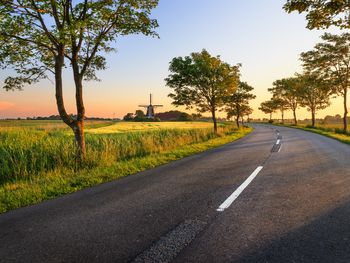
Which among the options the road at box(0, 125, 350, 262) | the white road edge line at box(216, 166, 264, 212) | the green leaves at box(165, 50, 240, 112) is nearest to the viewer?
the road at box(0, 125, 350, 262)

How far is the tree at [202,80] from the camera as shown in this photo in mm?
28047

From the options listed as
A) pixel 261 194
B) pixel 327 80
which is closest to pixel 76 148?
pixel 261 194

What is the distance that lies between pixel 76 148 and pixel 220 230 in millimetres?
8153

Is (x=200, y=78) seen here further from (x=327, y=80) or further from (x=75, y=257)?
(x=75, y=257)

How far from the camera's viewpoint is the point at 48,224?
4.26 meters

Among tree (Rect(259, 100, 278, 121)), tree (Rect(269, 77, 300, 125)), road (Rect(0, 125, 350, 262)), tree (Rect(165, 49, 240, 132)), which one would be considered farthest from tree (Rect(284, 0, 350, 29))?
tree (Rect(259, 100, 278, 121))

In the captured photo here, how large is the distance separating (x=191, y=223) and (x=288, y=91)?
6338 centimetres

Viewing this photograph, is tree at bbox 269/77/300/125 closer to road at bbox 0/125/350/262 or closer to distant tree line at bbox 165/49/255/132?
distant tree line at bbox 165/49/255/132

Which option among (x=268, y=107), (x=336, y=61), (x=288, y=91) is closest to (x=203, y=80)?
(x=336, y=61)

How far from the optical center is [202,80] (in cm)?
2856

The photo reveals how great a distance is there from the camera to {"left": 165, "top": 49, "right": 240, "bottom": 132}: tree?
2805cm

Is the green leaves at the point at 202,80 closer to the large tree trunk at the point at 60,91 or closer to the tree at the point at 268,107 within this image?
the large tree trunk at the point at 60,91

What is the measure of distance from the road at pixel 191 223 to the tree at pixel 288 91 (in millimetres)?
51435

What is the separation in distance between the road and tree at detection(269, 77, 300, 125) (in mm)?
51435
